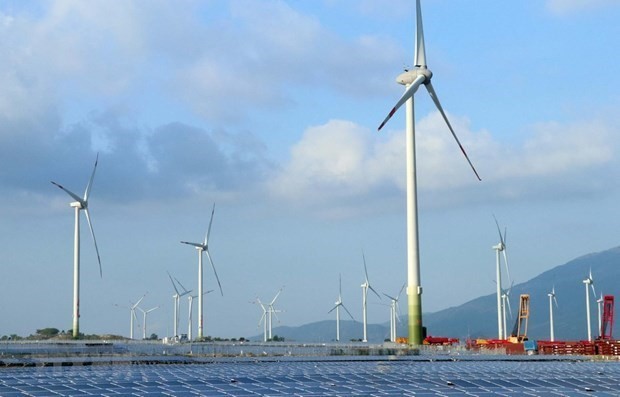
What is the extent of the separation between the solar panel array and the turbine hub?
2611 inches

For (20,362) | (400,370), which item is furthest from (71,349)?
(400,370)

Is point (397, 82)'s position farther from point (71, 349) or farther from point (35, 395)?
point (35, 395)

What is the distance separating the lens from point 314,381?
6912 cm

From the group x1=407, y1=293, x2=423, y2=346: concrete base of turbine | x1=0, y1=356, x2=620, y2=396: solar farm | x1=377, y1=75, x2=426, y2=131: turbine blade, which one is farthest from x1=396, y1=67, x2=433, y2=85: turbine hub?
x1=0, y1=356, x2=620, y2=396: solar farm

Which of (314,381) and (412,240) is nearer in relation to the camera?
(314,381)

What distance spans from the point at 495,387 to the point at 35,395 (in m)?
27.7

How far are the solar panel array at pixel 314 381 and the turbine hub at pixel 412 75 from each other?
218ft

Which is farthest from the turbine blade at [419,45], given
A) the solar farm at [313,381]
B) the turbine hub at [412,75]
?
the solar farm at [313,381]

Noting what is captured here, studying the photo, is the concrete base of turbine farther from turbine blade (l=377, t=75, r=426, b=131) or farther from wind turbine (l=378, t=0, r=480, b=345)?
turbine blade (l=377, t=75, r=426, b=131)

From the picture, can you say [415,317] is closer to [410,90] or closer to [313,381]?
[410,90]

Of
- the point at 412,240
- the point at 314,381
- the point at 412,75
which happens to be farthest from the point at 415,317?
the point at 314,381

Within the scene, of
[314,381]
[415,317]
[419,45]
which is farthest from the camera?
[419,45]

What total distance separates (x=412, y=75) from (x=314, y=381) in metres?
84.2

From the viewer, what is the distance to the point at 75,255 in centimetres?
16575
